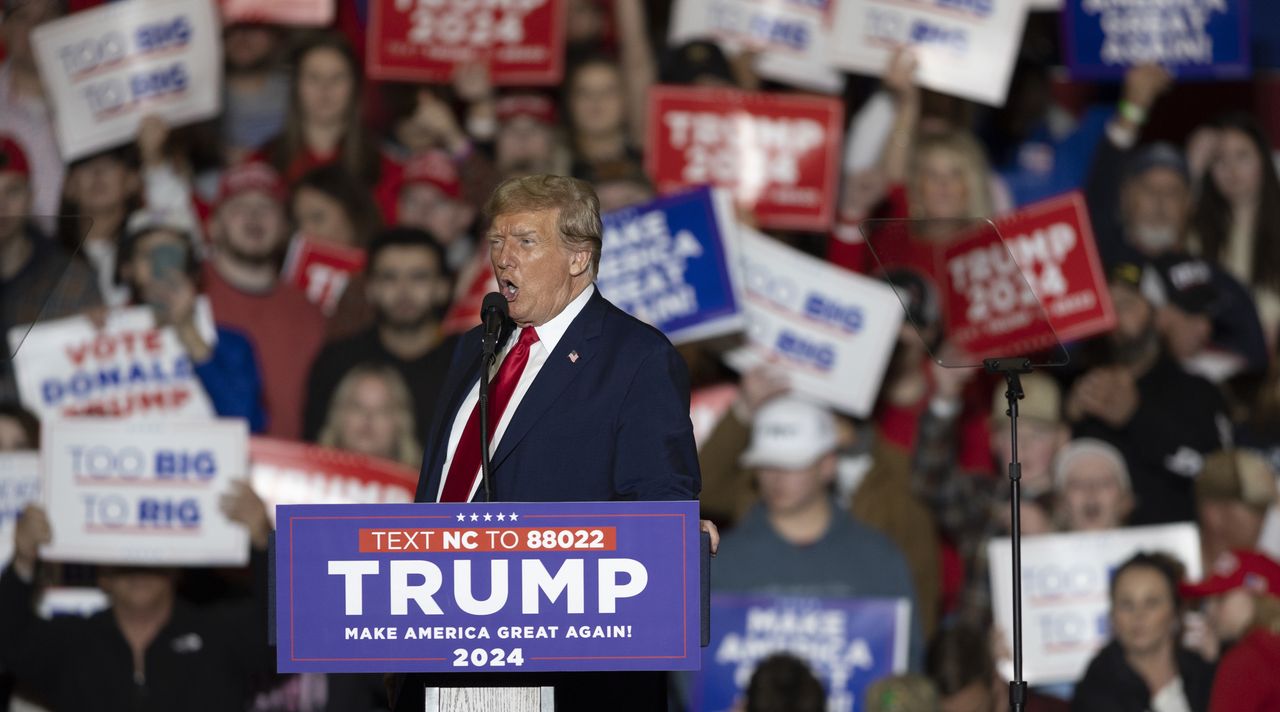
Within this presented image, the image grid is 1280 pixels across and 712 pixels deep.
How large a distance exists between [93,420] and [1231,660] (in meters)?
3.76

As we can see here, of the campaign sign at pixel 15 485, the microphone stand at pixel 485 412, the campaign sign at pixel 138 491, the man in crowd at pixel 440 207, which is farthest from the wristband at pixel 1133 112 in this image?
the microphone stand at pixel 485 412

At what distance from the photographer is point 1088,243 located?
7734mm

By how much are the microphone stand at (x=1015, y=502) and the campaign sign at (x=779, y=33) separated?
3.99 metres

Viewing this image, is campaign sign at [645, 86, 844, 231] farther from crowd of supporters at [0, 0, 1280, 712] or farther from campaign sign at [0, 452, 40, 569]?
campaign sign at [0, 452, 40, 569]

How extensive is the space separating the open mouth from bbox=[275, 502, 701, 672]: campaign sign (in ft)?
1.59

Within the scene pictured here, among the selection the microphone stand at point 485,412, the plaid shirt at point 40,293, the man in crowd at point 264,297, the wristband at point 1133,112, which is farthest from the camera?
the wristband at point 1133,112

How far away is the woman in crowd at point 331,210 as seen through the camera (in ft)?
26.6

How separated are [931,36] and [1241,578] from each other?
2.49 m

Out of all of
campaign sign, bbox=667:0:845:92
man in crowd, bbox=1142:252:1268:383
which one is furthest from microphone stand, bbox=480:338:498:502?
man in crowd, bbox=1142:252:1268:383

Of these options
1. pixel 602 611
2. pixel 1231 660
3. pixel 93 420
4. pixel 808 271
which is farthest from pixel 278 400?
pixel 602 611

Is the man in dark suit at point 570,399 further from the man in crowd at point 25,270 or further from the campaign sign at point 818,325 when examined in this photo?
the campaign sign at point 818,325

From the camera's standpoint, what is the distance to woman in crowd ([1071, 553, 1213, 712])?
6816 millimetres

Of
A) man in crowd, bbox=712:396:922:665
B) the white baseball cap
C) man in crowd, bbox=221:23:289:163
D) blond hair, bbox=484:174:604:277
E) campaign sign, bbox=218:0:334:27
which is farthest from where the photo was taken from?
man in crowd, bbox=221:23:289:163

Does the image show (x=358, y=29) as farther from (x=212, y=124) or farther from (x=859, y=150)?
(x=859, y=150)
